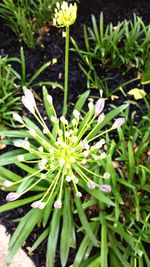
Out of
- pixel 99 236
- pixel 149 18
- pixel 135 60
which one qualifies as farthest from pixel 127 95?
pixel 99 236

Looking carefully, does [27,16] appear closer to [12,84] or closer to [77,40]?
[77,40]

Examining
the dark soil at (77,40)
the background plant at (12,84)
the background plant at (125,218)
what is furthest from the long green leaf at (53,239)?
the dark soil at (77,40)

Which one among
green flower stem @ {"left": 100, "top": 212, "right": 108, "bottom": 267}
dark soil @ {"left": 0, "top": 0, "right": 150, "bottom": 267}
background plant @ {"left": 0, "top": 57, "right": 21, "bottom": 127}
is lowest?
green flower stem @ {"left": 100, "top": 212, "right": 108, "bottom": 267}

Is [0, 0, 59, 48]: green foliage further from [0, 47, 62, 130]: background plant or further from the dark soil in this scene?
[0, 47, 62, 130]: background plant

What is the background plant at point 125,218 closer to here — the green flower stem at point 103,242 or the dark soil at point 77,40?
the green flower stem at point 103,242

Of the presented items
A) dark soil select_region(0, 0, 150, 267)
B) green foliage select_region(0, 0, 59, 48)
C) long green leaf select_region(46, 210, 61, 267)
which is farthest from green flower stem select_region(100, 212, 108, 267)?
green foliage select_region(0, 0, 59, 48)

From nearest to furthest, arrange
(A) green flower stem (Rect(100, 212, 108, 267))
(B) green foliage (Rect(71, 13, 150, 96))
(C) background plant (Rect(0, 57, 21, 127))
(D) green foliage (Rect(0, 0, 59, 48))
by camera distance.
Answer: (A) green flower stem (Rect(100, 212, 108, 267)), (C) background plant (Rect(0, 57, 21, 127)), (B) green foliage (Rect(71, 13, 150, 96)), (D) green foliage (Rect(0, 0, 59, 48))

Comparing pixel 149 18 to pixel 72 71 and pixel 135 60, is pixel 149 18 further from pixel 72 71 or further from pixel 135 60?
pixel 72 71

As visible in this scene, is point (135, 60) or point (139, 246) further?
point (135, 60)
